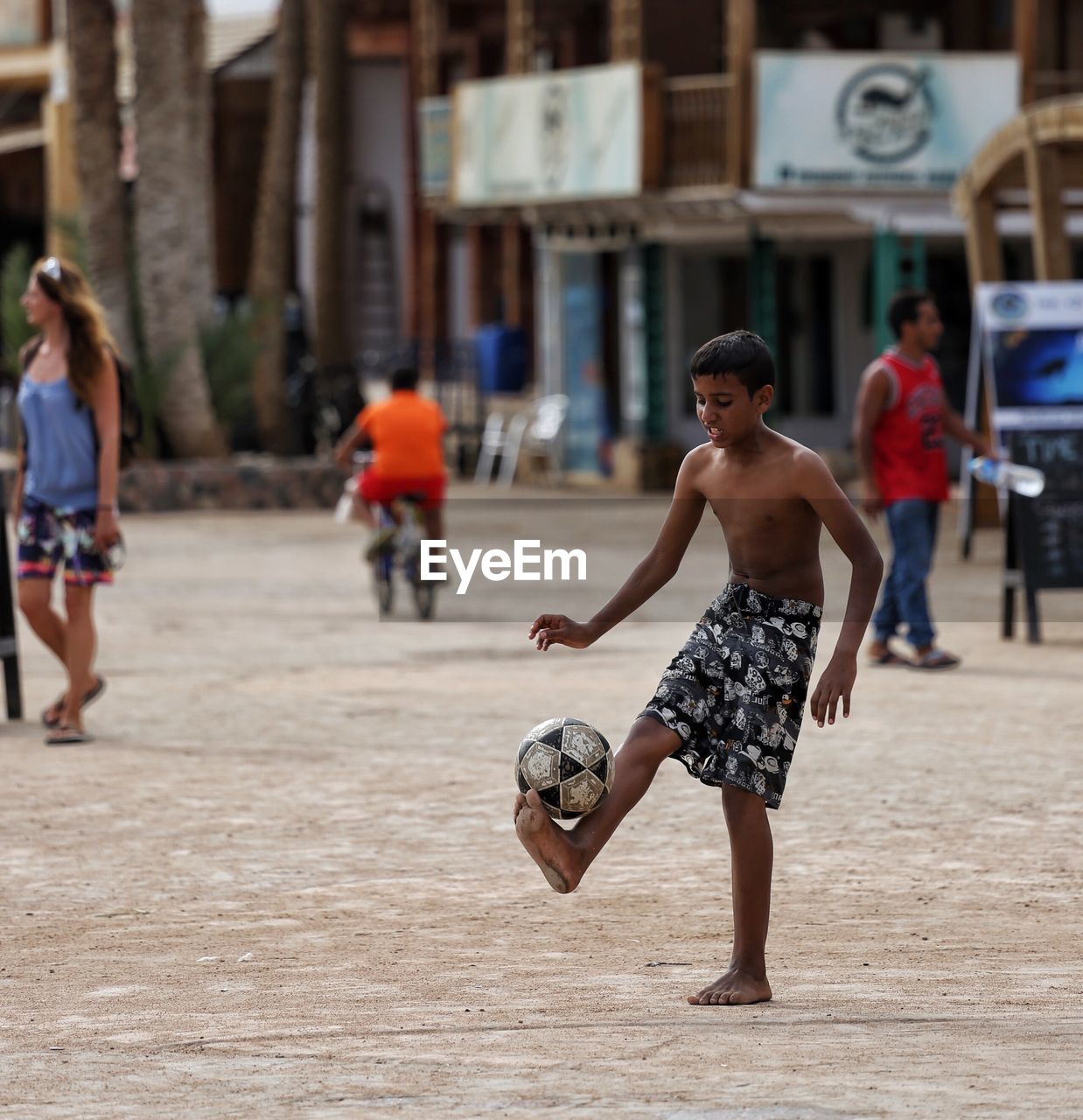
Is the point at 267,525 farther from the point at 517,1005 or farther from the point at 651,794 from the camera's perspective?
the point at 517,1005

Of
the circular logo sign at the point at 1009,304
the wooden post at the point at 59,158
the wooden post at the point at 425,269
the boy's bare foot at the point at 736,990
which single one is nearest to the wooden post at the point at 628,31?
the wooden post at the point at 425,269

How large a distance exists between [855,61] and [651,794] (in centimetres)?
1582

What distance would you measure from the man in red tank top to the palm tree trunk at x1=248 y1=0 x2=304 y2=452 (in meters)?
13.7

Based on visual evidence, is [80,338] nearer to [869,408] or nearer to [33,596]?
[33,596]

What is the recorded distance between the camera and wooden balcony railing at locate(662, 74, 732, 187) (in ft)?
76.6

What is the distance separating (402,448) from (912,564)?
3674 mm

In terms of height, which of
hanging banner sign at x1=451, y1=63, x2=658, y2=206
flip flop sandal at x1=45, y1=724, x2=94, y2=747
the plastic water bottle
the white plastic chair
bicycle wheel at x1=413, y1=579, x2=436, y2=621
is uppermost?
hanging banner sign at x1=451, y1=63, x2=658, y2=206

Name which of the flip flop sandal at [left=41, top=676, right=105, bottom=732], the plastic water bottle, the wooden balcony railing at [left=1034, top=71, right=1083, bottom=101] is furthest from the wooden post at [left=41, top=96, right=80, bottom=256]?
the flip flop sandal at [left=41, top=676, right=105, bottom=732]

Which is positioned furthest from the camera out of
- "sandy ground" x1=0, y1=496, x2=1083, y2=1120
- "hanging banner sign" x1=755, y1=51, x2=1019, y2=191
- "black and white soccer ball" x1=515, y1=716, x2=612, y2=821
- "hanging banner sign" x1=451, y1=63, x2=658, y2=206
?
"hanging banner sign" x1=451, y1=63, x2=658, y2=206

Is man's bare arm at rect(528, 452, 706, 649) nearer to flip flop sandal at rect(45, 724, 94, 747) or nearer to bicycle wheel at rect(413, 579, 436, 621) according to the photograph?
flip flop sandal at rect(45, 724, 94, 747)

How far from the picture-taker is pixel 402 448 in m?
13.9

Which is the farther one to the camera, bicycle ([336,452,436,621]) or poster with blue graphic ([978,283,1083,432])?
bicycle ([336,452,436,621])

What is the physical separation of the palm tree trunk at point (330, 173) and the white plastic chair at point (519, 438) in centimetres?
548

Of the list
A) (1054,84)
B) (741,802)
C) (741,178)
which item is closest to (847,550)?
(741,802)
